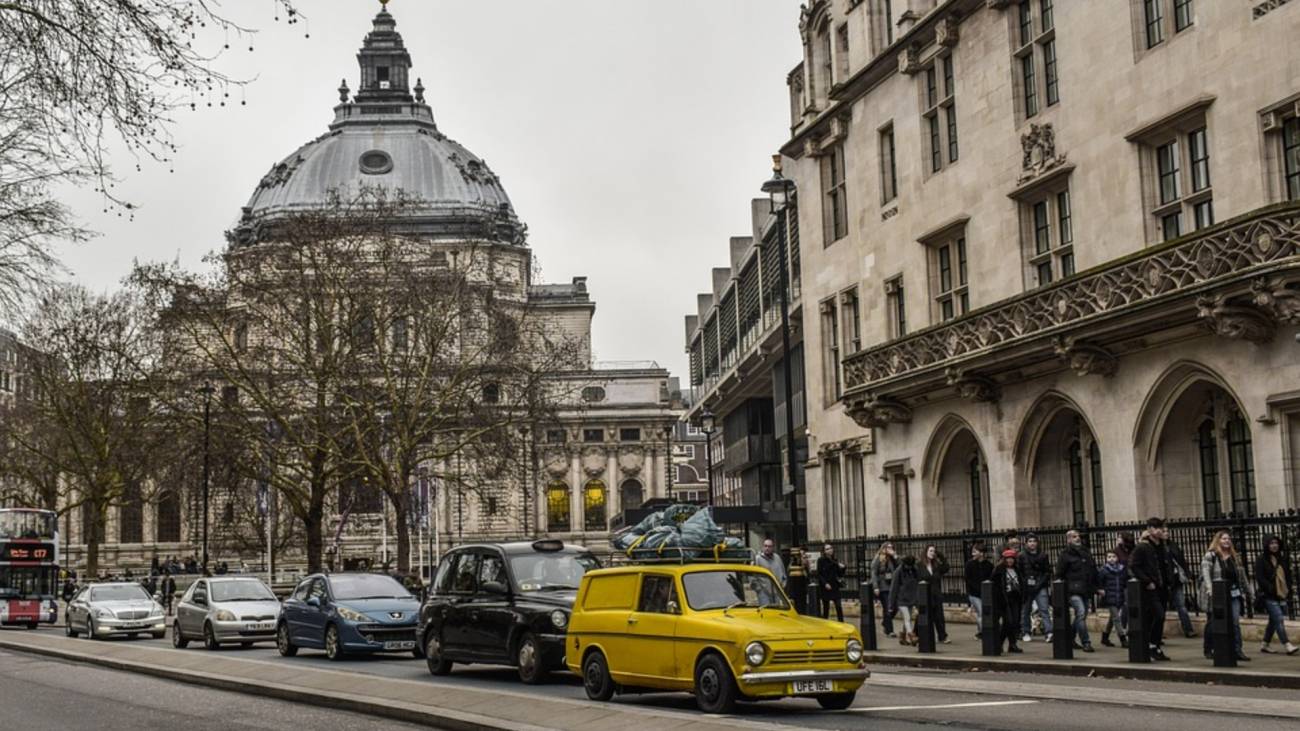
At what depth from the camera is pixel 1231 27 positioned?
81.4 ft

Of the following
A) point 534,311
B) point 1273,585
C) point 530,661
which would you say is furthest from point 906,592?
point 534,311

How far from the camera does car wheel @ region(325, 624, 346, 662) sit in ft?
86.8

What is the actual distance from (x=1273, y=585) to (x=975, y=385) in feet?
39.5

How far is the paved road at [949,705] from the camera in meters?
14.3

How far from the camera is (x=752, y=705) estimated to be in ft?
54.2

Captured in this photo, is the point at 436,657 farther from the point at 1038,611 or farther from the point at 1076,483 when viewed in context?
the point at 1076,483

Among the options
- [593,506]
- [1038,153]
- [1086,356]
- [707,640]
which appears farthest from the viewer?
[593,506]

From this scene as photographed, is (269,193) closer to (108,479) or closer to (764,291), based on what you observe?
(108,479)

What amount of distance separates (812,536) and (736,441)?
79.3 feet

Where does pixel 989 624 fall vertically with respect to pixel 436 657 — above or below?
above

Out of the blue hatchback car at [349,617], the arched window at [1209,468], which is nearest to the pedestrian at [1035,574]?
the arched window at [1209,468]

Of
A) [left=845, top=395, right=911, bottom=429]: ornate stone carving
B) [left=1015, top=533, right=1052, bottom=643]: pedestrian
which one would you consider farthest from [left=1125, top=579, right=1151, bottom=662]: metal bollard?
[left=845, top=395, right=911, bottom=429]: ornate stone carving

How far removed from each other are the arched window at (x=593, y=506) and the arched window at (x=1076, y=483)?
102 m

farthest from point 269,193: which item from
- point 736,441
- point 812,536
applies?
point 812,536
